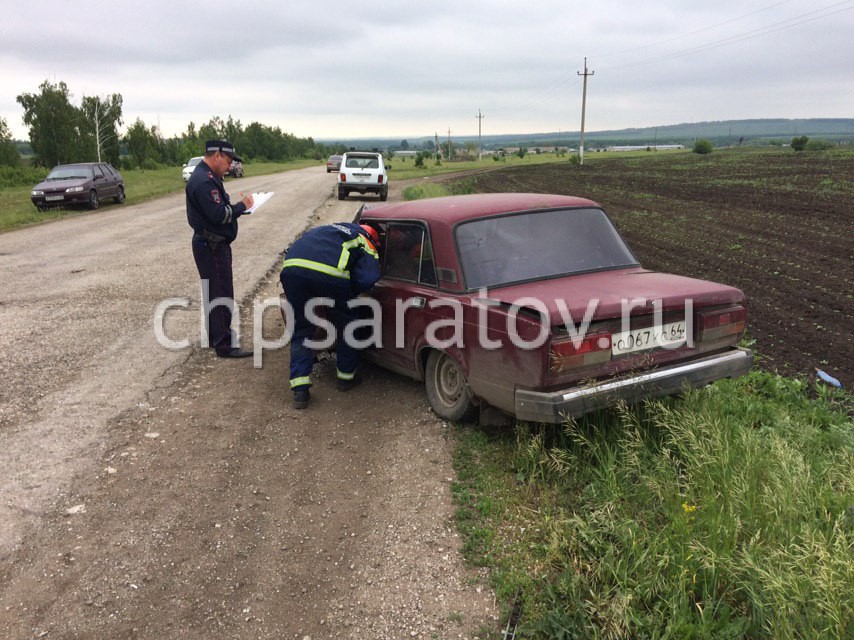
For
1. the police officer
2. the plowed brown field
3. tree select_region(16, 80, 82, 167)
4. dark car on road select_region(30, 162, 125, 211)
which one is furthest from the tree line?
the police officer

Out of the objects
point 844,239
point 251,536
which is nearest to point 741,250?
point 844,239

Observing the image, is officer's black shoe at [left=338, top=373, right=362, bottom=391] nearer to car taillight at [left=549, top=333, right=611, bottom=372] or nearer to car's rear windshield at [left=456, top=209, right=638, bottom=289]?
car's rear windshield at [left=456, top=209, right=638, bottom=289]

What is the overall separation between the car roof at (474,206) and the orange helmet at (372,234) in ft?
0.48

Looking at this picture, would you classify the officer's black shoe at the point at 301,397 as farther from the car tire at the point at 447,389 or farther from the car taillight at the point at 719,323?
the car taillight at the point at 719,323

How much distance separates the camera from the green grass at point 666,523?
2.67 metres

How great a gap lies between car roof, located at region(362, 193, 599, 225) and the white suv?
60.6 feet

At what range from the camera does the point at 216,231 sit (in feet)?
20.9

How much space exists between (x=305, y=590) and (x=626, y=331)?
2.30m

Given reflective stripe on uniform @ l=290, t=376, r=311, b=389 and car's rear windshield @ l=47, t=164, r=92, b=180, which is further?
car's rear windshield @ l=47, t=164, r=92, b=180

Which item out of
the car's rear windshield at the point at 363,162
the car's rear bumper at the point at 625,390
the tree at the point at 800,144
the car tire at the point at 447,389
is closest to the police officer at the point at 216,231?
the car tire at the point at 447,389

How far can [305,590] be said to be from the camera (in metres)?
3.17

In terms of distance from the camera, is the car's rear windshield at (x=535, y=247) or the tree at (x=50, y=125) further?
the tree at (x=50, y=125)

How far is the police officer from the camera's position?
6148 mm

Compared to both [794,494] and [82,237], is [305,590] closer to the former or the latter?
[794,494]
